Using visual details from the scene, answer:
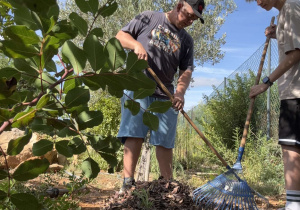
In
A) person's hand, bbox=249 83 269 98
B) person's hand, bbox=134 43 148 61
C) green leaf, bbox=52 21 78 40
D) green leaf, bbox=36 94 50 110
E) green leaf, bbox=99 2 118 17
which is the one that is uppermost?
person's hand, bbox=134 43 148 61

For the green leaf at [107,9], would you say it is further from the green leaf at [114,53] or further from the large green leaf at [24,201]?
the large green leaf at [24,201]

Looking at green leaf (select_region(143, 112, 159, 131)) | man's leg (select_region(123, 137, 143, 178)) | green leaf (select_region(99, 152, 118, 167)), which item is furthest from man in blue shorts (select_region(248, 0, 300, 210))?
green leaf (select_region(99, 152, 118, 167))

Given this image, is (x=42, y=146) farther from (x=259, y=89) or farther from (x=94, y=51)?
(x=259, y=89)

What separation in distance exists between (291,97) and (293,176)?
0.57m

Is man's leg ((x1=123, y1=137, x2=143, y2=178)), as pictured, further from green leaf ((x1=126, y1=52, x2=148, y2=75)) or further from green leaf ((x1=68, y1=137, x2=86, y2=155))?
green leaf ((x1=126, y1=52, x2=148, y2=75))

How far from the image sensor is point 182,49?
9.89 ft

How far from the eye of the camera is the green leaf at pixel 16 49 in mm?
611

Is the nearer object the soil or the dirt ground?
the soil

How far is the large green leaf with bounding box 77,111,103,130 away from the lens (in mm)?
792

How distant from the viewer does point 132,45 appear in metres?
2.56

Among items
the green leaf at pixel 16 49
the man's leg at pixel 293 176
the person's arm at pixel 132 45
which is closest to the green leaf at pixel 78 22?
the green leaf at pixel 16 49

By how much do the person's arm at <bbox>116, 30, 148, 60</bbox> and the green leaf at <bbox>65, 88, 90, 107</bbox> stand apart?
169cm

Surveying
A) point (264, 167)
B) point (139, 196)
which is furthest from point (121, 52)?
point (264, 167)

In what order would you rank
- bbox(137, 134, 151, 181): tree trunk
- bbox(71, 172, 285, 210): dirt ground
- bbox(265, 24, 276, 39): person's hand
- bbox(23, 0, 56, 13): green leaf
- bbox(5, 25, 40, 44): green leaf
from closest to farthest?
bbox(23, 0, 56, 13): green leaf → bbox(5, 25, 40, 44): green leaf → bbox(71, 172, 285, 210): dirt ground → bbox(265, 24, 276, 39): person's hand → bbox(137, 134, 151, 181): tree trunk
